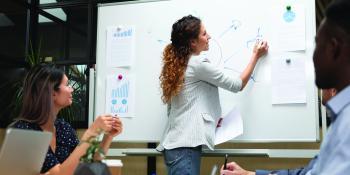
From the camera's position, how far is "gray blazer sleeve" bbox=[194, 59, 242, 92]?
2494 millimetres

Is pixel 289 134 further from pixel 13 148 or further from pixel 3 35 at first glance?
pixel 3 35

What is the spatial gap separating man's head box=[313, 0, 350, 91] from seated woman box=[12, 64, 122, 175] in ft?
3.02

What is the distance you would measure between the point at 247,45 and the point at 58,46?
6.93ft

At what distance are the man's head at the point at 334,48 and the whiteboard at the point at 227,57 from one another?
5.26ft

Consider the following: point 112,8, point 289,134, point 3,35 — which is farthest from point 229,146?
point 3,35

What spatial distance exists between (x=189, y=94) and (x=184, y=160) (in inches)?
14.6

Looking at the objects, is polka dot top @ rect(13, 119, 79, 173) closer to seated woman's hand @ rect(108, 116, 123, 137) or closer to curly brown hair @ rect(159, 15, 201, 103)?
seated woman's hand @ rect(108, 116, 123, 137)

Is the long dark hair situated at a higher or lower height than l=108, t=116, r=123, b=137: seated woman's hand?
higher

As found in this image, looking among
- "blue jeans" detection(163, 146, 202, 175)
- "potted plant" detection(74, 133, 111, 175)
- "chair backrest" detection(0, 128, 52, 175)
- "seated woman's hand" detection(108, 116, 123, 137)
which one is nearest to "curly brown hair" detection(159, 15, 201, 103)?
"blue jeans" detection(163, 146, 202, 175)

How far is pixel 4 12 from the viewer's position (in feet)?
14.2

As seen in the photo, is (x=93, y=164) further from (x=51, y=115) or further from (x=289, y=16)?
(x=289, y=16)

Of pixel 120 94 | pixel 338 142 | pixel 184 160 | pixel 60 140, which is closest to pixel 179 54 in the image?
pixel 184 160

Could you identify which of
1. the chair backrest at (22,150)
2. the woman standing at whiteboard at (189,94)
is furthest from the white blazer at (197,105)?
the chair backrest at (22,150)

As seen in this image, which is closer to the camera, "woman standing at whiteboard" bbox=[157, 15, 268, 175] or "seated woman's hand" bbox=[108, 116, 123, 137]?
"seated woman's hand" bbox=[108, 116, 123, 137]
